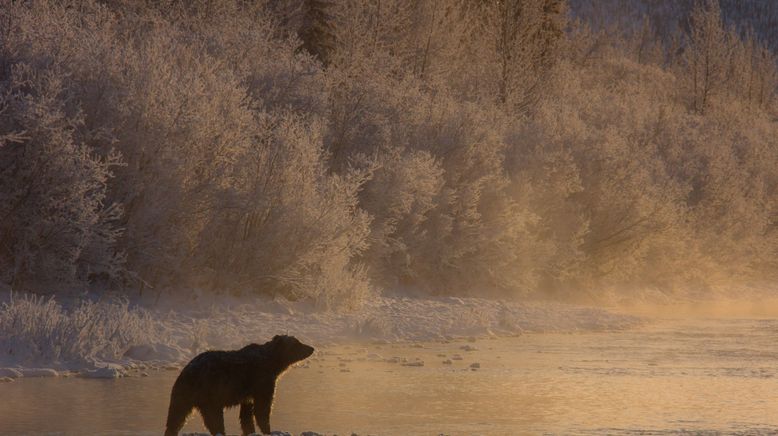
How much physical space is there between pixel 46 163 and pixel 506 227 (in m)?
13.7

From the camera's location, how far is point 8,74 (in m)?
18.6

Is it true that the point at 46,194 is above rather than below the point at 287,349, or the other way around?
below

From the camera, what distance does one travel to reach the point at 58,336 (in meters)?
14.6

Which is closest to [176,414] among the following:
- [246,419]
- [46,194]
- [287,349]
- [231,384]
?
[231,384]

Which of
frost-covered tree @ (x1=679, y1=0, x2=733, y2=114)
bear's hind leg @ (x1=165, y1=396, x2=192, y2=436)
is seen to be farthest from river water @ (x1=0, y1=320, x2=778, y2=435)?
frost-covered tree @ (x1=679, y1=0, x2=733, y2=114)

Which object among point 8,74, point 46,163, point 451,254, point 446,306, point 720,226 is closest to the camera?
point 46,163

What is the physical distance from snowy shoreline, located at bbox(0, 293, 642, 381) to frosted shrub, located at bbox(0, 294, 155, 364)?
12mm

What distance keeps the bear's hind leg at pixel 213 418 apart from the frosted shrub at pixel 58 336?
516 centimetres

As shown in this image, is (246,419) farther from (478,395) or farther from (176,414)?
(478,395)

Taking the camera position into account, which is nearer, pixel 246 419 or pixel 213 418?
pixel 213 418

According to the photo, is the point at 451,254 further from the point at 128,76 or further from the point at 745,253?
the point at 745,253

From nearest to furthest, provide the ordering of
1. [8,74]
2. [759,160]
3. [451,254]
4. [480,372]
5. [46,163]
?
[480,372], [46,163], [8,74], [451,254], [759,160]

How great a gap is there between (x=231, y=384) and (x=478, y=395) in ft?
13.7

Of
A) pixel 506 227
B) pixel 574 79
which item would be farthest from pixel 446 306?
pixel 574 79
